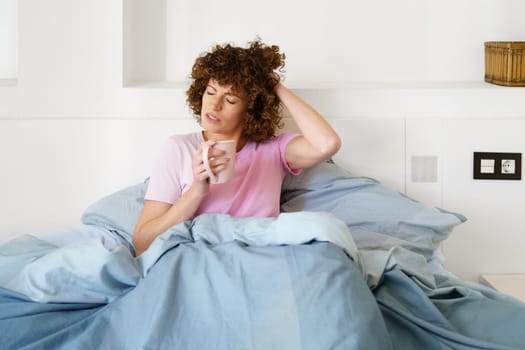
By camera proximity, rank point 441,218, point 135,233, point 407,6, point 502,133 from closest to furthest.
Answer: point 135,233 → point 441,218 → point 502,133 → point 407,6

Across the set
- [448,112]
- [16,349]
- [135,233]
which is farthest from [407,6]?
[16,349]

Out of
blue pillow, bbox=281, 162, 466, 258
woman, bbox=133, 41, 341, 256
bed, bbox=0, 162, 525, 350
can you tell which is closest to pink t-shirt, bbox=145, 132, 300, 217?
woman, bbox=133, 41, 341, 256

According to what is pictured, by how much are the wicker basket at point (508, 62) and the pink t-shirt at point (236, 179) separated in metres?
0.72

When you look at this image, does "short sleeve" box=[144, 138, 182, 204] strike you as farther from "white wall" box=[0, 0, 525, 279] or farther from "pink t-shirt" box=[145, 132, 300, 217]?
"white wall" box=[0, 0, 525, 279]

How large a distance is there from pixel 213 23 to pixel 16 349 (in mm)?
1368

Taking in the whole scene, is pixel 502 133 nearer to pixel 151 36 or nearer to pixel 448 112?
pixel 448 112

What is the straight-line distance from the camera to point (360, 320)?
4.52 ft

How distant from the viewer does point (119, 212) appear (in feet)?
6.84

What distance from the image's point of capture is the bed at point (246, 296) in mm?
1413

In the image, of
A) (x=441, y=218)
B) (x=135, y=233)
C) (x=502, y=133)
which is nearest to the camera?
Result: (x=135, y=233)

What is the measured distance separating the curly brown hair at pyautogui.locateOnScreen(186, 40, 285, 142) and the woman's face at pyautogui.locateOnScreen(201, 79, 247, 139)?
16 mm

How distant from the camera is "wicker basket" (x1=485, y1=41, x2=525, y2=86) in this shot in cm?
229

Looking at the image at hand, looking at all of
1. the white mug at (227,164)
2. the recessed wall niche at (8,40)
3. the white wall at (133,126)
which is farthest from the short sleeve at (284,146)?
→ the recessed wall niche at (8,40)

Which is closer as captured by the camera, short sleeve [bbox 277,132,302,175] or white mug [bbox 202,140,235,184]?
white mug [bbox 202,140,235,184]
